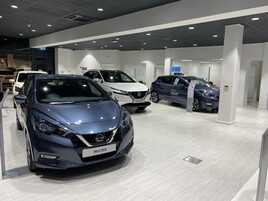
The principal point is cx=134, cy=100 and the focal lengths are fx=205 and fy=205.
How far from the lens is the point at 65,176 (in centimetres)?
271

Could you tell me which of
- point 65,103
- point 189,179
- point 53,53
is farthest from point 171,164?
point 53,53

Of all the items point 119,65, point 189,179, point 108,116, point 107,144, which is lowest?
point 189,179

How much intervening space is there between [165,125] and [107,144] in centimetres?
310

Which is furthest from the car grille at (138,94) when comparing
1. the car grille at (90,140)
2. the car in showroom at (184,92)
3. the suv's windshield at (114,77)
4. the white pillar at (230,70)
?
the car grille at (90,140)

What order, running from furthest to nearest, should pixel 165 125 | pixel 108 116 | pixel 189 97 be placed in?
pixel 189 97, pixel 165 125, pixel 108 116

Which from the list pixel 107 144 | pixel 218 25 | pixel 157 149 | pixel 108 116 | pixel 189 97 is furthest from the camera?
pixel 189 97

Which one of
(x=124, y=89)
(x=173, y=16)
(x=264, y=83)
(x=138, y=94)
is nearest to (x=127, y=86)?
(x=124, y=89)

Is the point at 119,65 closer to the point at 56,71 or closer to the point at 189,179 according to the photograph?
the point at 56,71

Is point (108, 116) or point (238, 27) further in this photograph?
point (238, 27)

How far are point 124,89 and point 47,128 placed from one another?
3.90 meters

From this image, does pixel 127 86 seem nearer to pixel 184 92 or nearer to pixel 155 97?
pixel 184 92

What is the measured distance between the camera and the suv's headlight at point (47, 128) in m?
2.46

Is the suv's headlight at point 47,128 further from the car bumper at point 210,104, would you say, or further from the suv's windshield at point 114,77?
the car bumper at point 210,104

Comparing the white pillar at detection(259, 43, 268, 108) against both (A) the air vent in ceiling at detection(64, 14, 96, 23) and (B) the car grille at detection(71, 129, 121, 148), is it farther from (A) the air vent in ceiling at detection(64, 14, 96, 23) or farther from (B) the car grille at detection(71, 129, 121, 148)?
(B) the car grille at detection(71, 129, 121, 148)
